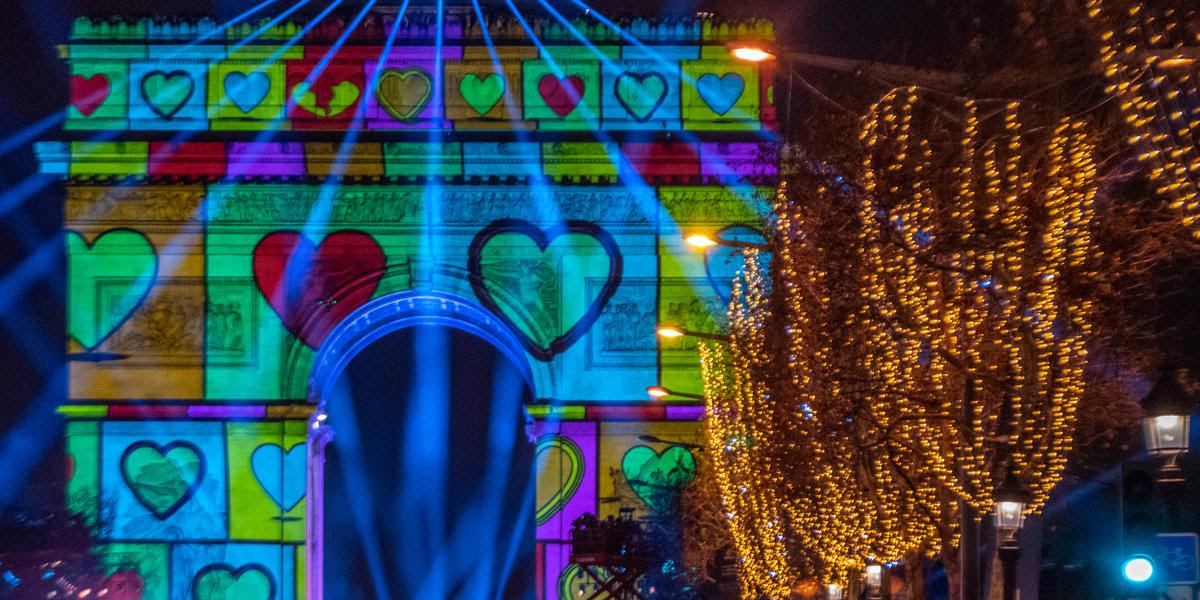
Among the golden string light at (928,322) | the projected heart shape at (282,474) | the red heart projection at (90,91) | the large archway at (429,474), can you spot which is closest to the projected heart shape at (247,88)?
the red heart projection at (90,91)

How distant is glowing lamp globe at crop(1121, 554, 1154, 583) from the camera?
12195mm

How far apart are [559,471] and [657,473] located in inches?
78.1

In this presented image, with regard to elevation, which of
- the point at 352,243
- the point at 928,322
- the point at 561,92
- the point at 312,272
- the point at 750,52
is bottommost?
the point at 928,322

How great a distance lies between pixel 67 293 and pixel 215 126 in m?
4.60

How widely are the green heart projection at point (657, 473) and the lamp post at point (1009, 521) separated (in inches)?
799

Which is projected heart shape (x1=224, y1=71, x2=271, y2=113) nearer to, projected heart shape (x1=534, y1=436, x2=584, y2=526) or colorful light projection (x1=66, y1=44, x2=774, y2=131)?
colorful light projection (x1=66, y1=44, x2=774, y2=131)

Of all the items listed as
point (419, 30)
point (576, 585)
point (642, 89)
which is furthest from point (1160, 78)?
→ point (419, 30)

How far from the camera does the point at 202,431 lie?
34938 millimetres

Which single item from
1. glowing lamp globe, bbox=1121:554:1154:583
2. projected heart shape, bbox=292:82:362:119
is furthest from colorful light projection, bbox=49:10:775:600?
glowing lamp globe, bbox=1121:554:1154:583

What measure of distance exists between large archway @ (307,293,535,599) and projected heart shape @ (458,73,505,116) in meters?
10.2

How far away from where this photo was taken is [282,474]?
3472 cm

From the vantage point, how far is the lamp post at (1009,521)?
559 inches

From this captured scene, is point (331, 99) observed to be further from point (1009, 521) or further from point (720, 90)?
point (1009, 521)

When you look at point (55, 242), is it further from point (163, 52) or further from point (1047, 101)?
point (1047, 101)
